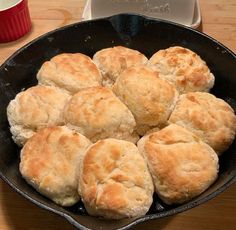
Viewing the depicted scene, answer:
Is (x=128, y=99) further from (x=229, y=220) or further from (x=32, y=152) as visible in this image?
(x=229, y=220)

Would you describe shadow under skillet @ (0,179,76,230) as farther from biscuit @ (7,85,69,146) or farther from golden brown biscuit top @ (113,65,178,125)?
golden brown biscuit top @ (113,65,178,125)

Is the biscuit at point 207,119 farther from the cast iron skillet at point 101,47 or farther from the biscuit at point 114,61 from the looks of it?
the biscuit at point 114,61

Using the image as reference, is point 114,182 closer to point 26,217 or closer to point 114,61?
point 26,217

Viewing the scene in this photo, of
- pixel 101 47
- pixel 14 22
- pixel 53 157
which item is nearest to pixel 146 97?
pixel 53 157

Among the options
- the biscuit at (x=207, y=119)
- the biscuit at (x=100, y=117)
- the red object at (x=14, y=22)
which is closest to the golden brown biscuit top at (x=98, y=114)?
the biscuit at (x=100, y=117)

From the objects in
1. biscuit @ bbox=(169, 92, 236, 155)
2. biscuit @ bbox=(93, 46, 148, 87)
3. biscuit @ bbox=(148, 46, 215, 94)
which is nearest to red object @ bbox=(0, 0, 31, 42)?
biscuit @ bbox=(93, 46, 148, 87)

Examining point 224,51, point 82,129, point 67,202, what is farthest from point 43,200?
point 224,51
